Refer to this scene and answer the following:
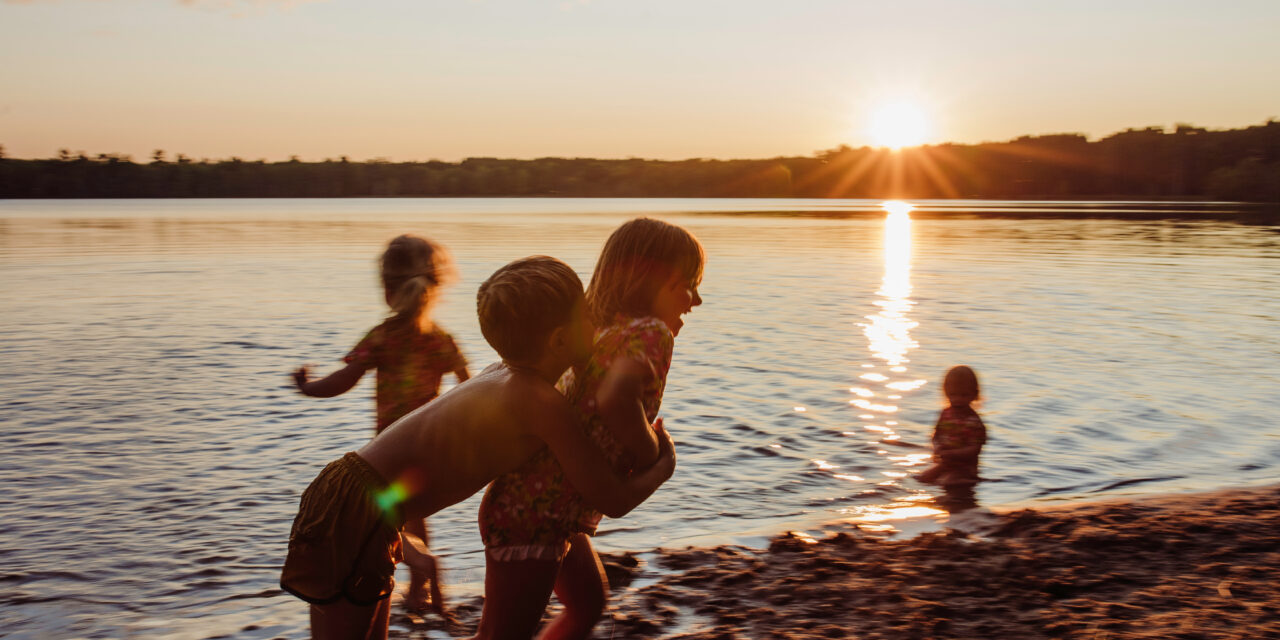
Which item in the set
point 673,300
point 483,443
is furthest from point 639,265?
point 483,443

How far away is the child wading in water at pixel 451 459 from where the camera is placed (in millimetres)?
2512

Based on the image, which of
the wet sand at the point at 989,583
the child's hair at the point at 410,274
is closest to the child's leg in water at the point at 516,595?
the wet sand at the point at 989,583

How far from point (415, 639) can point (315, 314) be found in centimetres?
1184

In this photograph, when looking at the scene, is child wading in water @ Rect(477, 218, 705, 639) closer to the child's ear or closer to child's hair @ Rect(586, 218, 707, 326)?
child's hair @ Rect(586, 218, 707, 326)

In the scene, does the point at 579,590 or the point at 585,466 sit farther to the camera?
the point at 579,590

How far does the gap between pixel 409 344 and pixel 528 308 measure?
1.80 meters

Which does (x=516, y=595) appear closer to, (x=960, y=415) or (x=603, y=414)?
(x=603, y=414)

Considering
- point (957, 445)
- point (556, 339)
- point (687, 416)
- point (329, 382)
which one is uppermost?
point (556, 339)

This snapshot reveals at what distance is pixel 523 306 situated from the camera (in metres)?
2.52

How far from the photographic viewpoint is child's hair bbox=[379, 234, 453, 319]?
4.13m

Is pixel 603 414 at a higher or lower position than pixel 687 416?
higher

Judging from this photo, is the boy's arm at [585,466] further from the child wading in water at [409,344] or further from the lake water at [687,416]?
the lake water at [687,416]

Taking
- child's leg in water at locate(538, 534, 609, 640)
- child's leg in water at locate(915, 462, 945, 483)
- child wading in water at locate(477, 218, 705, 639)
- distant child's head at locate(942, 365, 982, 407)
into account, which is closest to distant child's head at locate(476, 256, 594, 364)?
child wading in water at locate(477, 218, 705, 639)

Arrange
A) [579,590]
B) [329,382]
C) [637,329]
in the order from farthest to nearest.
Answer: [329,382] → [579,590] → [637,329]
